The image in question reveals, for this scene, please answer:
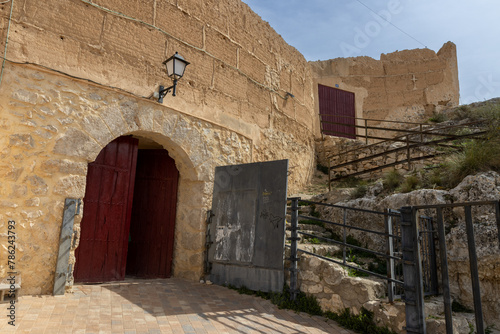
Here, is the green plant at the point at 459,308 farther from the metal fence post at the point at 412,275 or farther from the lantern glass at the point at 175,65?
the lantern glass at the point at 175,65

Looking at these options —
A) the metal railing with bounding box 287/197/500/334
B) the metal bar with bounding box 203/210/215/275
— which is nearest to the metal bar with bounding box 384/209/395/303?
the metal railing with bounding box 287/197/500/334

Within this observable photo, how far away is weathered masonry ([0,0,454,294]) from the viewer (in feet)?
13.6

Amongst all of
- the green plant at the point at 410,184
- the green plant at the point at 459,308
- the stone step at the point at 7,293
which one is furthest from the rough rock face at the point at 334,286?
the stone step at the point at 7,293

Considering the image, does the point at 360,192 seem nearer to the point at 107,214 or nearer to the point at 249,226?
the point at 249,226

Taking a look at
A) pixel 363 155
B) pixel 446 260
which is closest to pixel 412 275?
pixel 446 260

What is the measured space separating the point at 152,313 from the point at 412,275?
283 centimetres

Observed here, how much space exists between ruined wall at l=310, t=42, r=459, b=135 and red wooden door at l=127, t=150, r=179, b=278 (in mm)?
9624

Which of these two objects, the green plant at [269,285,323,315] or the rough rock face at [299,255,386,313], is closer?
the rough rock face at [299,255,386,313]

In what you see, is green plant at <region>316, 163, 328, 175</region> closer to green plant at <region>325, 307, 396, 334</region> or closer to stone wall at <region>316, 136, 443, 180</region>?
stone wall at <region>316, 136, 443, 180</region>

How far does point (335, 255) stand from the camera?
16.7 ft

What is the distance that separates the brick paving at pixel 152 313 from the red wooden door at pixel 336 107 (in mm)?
8713

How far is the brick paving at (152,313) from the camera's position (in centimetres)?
332

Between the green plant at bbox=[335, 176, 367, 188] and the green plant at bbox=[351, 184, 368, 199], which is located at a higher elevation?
the green plant at bbox=[335, 176, 367, 188]

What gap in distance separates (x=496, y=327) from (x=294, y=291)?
223cm
